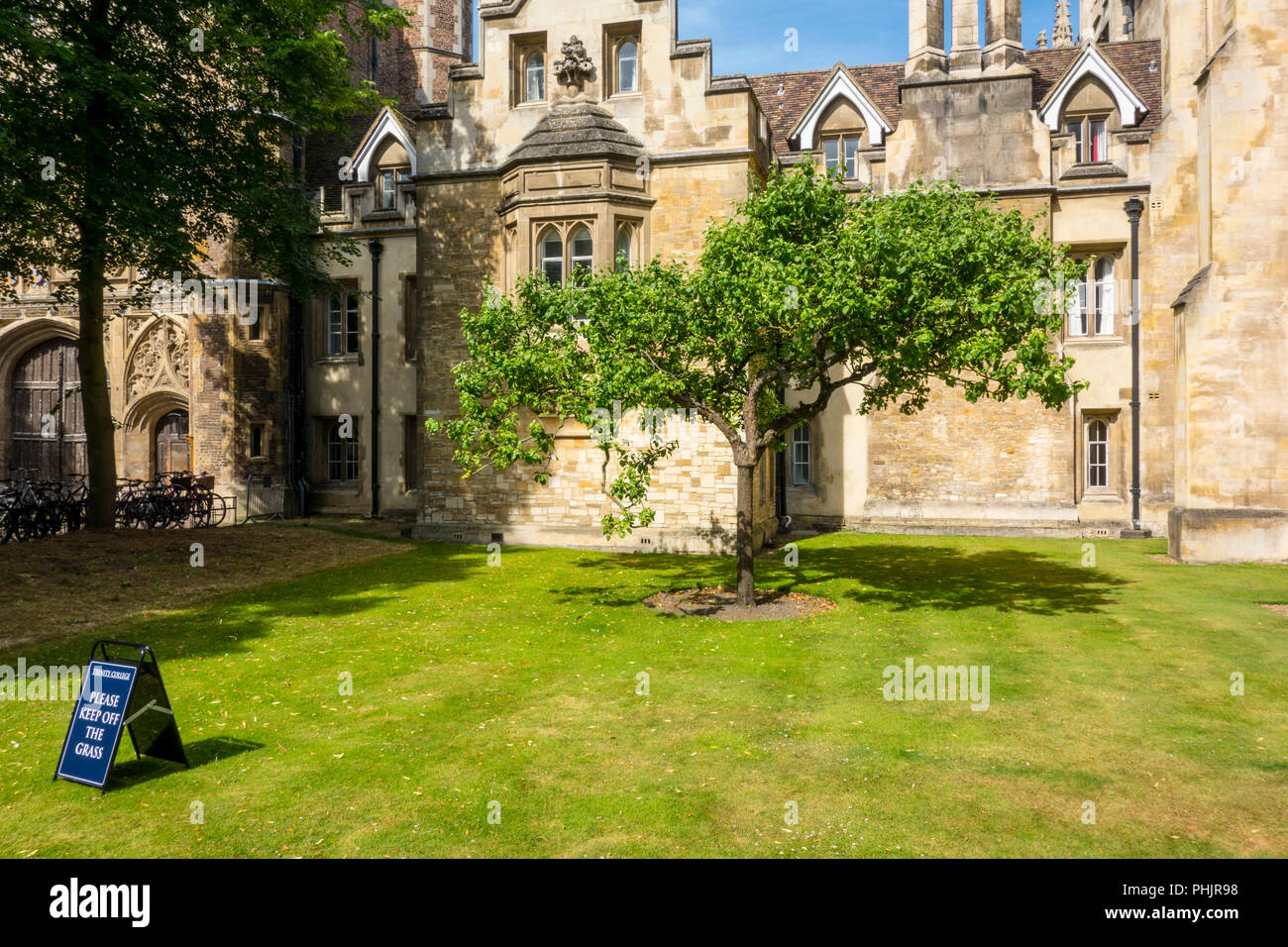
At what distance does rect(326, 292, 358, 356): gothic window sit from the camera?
26.3 m

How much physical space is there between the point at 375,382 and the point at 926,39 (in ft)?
60.5

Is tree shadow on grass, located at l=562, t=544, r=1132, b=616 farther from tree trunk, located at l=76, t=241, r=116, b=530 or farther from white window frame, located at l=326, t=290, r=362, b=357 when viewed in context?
white window frame, located at l=326, t=290, r=362, b=357

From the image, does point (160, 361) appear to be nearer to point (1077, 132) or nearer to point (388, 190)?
point (388, 190)

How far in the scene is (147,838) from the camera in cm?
516

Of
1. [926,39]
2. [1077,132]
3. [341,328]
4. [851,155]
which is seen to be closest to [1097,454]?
[1077,132]

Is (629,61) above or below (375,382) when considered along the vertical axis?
above

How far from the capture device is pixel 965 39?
74.1ft

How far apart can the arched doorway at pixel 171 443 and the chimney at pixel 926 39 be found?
23.3 metres

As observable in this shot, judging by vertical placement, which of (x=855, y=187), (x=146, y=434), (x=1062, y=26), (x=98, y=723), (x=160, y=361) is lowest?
(x=98, y=723)

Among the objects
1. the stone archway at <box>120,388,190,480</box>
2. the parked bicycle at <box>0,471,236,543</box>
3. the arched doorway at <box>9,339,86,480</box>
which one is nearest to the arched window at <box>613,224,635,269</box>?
the parked bicycle at <box>0,471,236,543</box>

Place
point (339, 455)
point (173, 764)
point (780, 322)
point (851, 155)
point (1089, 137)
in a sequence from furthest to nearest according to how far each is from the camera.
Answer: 1. point (339, 455)
2. point (851, 155)
3. point (1089, 137)
4. point (780, 322)
5. point (173, 764)
